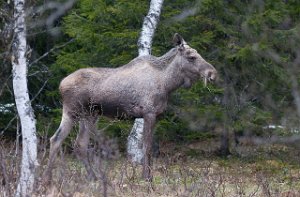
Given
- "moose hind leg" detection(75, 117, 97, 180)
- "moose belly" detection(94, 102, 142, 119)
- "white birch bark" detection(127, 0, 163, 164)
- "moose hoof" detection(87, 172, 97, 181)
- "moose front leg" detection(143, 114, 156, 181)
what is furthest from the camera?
"white birch bark" detection(127, 0, 163, 164)

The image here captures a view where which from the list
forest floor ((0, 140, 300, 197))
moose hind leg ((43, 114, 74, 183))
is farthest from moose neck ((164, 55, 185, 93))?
moose hind leg ((43, 114, 74, 183))

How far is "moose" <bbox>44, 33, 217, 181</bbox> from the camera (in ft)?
37.0

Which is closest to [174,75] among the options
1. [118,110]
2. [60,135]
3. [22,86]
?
[118,110]

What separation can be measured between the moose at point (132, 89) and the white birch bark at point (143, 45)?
7.12 feet

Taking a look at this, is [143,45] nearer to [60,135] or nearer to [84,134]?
[84,134]

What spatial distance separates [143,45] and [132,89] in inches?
104

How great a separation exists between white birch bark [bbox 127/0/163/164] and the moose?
7.12ft

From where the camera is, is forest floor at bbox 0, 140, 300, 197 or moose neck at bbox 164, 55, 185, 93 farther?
moose neck at bbox 164, 55, 185, 93

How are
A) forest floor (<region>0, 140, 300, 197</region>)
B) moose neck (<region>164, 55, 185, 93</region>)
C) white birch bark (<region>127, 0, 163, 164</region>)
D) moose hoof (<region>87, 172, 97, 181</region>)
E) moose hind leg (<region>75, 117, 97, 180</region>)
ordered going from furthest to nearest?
white birch bark (<region>127, 0, 163, 164</region>)
moose neck (<region>164, 55, 185, 93</region>)
moose hind leg (<region>75, 117, 97, 180</region>)
moose hoof (<region>87, 172, 97, 181</region>)
forest floor (<region>0, 140, 300, 197</region>)

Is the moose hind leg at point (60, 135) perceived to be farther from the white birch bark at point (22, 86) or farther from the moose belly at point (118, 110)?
the white birch bark at point (22, 86)

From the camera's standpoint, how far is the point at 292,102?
52.4 feet

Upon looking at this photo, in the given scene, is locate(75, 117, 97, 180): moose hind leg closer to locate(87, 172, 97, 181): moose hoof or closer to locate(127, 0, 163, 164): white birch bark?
locate(87, 172, 97, 181): moose hoof

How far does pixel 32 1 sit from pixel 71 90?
283 centimetres

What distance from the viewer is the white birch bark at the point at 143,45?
13750mm
